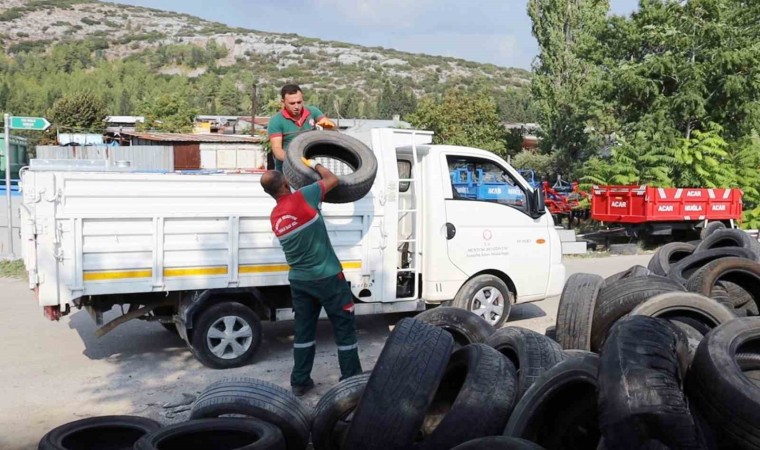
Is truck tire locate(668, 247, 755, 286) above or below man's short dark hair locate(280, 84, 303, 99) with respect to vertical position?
below

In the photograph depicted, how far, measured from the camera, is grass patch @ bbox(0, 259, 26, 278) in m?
12.8

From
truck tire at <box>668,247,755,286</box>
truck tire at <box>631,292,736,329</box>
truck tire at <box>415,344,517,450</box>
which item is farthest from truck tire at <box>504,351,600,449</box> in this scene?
truck tire at <box>668,247,755,286</box>

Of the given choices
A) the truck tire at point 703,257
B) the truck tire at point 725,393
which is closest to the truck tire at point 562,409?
the truck tire at point 725,393

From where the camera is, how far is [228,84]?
138125 millimetres

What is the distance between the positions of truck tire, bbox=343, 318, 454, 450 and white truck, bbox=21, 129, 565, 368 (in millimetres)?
3048

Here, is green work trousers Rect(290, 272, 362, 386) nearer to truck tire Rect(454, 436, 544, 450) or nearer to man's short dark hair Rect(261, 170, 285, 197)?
man's short dark hair Rect(261, 170, 285, 197)

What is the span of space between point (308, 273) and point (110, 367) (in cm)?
239

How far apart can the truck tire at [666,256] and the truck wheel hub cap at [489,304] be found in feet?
6.81

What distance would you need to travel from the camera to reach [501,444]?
134 inches

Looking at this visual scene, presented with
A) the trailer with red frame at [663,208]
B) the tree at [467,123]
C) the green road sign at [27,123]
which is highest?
the tree at [467,123]

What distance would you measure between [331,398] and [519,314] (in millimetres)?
5398

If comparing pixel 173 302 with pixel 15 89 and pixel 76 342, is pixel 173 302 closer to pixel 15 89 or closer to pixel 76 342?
pixel 76 342

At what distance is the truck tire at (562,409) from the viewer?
3.88m

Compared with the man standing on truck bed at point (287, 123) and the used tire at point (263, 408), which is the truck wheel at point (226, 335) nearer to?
the man standing on truck bed at point (287, 123)
